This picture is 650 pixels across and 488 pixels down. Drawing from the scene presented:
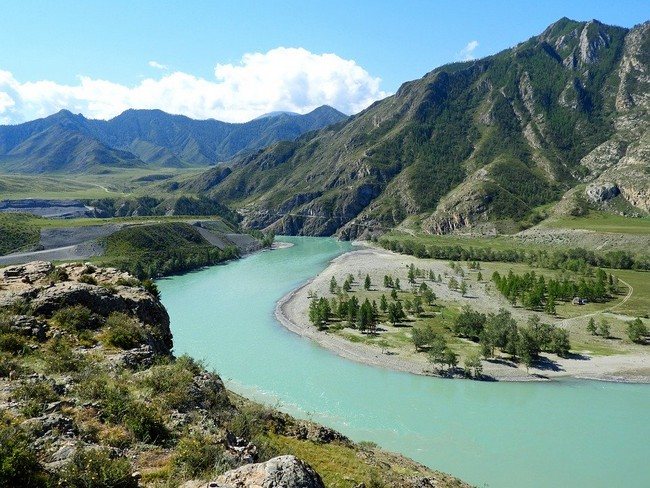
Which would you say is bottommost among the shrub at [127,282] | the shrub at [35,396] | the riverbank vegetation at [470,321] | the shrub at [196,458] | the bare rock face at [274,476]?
the riverbank vegetation at [470,321]

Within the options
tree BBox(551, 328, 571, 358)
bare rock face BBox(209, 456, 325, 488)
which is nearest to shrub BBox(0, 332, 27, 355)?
bare rock face BBox(209, 456, 325, 488)

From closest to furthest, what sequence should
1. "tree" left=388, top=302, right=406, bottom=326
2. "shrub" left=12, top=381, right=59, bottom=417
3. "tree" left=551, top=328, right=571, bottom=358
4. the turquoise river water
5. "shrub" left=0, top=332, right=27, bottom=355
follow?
1. "shrub" left=12, top=381, right=59, bottom=417
2. "shrub" left=0, top=332, right=27, bottom=355
3. the turquoise river water
4. "tree" left=551, top=328, right=571, bottom=358
5. "tree" left=388, top=302, right=406, bottom=326

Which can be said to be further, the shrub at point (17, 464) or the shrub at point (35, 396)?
the shrub at point (35, 396)

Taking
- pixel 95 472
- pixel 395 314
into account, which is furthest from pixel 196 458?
pixel 395 314

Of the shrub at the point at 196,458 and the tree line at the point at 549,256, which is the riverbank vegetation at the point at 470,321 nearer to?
the tree line at the point at 549,256

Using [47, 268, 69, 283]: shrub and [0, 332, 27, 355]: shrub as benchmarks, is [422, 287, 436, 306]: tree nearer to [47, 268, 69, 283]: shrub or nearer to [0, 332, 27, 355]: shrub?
[47, 268, 69, 283]: shrub

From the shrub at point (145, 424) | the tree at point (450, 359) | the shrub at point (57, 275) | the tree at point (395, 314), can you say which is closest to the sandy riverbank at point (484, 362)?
the tree at point (450, 359)

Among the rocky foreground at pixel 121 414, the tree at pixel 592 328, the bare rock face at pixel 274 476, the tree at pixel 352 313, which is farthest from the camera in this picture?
the tree at pixel 352 313

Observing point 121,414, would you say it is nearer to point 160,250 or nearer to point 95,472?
point 95,472
